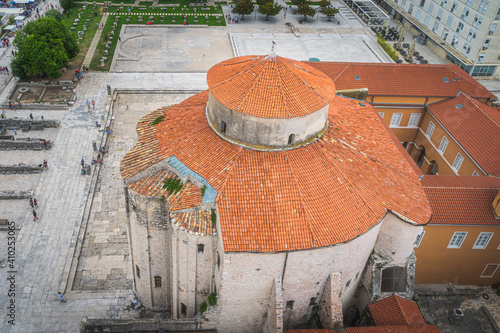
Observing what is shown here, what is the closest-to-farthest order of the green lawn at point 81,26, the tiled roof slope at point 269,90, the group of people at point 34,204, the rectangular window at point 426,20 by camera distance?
the tiled roof slope at point 269,90
the group of people at point 34,204
the green lawn at point 81,26
the rectangular window at point 426,20

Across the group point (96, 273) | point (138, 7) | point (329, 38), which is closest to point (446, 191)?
point (96, 273)

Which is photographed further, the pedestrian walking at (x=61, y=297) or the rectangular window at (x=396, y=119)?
the rectangular window at (x=396, y=119)

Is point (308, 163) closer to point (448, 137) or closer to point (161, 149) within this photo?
point (161, 149)

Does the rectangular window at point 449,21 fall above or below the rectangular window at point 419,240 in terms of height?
above

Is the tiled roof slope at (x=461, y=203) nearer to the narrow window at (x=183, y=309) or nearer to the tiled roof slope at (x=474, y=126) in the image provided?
the tiled roof slope at (x=474, y=126)

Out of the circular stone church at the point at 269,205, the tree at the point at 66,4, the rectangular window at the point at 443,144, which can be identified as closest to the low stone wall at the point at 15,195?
the circular stone church at the point at 269,205

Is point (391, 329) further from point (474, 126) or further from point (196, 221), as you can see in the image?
point (474, 126)

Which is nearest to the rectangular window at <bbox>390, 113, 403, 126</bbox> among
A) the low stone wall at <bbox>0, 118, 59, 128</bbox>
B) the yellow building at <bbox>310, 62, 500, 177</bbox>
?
the yellow building at <bbox>310, 62, 500, 177</bbox>

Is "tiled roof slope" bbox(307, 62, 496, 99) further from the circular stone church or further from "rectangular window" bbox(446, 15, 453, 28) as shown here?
"rectangular window" bbox(446, 15, 453, 28)
